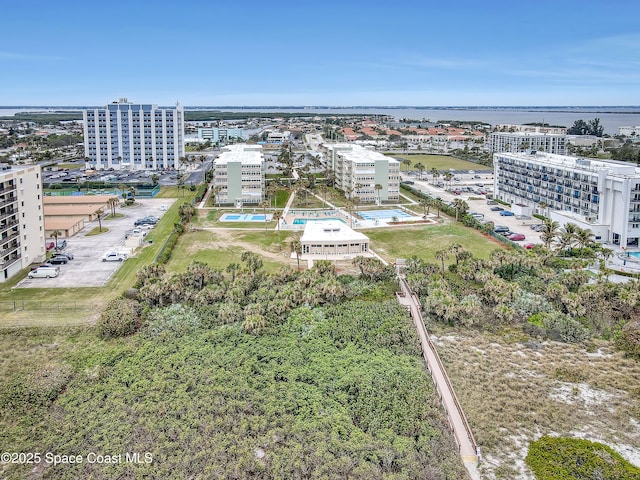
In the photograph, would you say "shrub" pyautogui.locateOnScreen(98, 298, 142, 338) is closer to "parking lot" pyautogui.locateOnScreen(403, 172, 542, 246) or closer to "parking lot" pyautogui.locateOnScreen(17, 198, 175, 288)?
"parking lot" pyautogui.locateOnScreen(17, 198, 175, 288)

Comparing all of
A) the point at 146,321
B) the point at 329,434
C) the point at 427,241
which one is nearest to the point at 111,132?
the point at 427,241

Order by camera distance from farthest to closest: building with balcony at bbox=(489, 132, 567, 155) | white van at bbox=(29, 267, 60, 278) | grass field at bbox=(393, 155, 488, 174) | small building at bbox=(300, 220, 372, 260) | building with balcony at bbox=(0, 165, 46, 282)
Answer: building with balcony at bbox=(489, 132, 567, 155) < grass field at bbox=(393, 155, 488, 174) < small building at bbox=(300, 220, 372, 260) < white van at bbox=(29, 267, 60, 278) < building with balcony at bbox=(0, 165, 46, 282)

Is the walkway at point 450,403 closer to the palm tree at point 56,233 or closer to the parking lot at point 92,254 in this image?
the parking lot at point 92,254

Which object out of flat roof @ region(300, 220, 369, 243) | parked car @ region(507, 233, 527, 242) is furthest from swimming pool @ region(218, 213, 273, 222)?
parked car @ region(507, 233, 527, 242)

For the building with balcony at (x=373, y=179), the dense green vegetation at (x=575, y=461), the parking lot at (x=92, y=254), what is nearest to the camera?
the dense green vegetation at (x=575, y=461)

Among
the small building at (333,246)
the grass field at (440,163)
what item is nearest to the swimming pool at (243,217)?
the small building at (333,246)

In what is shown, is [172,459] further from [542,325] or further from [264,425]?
[542,325]

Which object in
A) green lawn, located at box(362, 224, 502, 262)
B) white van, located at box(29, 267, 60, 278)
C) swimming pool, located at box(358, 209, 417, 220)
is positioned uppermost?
swimming pool, located at box(358, 209, 417, 220)

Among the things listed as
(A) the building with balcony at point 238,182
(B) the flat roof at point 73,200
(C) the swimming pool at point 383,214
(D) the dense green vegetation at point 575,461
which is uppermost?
(A) the building with balcony at point 238,182
